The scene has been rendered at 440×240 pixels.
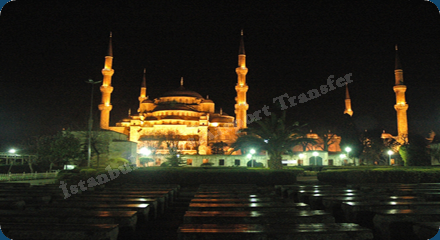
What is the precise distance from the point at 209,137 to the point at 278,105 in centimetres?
3038

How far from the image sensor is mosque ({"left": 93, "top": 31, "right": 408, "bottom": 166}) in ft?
139

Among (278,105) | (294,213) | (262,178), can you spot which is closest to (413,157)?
(278,105)

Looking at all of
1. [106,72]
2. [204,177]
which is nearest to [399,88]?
[204,177]

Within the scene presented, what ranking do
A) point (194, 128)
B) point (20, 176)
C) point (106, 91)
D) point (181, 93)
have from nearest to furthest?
point (20, 176) → point (106, 91) → point (194, 128) → point (181, 93)

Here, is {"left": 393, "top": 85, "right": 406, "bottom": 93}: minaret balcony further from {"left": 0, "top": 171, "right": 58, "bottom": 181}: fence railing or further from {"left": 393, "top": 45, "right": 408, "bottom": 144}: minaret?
{"left": 0, "top": 171, "right": 58, "bottom": 181}: fence railing

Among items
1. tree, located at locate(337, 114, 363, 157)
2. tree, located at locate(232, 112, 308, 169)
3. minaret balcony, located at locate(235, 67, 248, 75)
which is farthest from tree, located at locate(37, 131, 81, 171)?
tree, located at locate(337, 114, 363, 157)

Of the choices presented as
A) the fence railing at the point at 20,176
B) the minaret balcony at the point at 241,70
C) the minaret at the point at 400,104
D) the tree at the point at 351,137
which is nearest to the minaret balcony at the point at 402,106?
the minaret at the point at 400,104

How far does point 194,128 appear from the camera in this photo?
169 ft

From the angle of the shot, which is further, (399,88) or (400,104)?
(399,88)

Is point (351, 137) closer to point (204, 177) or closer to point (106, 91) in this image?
point (204, 177)

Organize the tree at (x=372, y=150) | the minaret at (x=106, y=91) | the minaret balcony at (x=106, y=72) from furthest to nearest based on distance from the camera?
the minaret balcony at (x=106, y=72) < the minaret at (x=106, y=91) < the tree at (x=372, y=150)

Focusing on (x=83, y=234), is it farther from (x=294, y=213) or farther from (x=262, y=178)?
(x=262, y=178)

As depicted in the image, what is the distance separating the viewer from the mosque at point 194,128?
4234cm

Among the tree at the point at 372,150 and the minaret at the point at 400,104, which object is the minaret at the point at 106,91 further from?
the minaret at the point at 400,104
